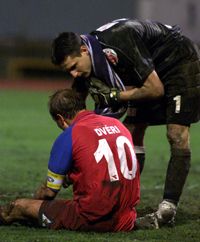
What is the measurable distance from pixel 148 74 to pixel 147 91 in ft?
0.44

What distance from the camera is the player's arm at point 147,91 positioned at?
20.2 ft

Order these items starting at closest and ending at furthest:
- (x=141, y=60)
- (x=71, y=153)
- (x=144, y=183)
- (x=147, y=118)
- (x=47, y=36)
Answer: (x=71, y=153) < (x=141, y=60) < (x=147, y=118) < (x=144, y=183) < (x=47, y=36)

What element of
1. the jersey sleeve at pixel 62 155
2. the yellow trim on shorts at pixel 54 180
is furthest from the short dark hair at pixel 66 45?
the yellow trim on shorts at pixel 54 180

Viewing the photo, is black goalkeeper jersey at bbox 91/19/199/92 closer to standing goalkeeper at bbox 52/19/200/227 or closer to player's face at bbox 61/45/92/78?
standing goalkeeper at bbox 52/19/200/227

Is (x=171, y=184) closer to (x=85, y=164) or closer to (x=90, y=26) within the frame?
(x=85, y=164)

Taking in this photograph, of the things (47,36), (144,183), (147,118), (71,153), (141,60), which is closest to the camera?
(71,153)

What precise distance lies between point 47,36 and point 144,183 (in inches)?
856

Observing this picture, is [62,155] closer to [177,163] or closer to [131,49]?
[131,49]

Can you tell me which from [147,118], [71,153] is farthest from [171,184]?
A: [71,153]

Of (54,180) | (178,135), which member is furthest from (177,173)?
(54,180)

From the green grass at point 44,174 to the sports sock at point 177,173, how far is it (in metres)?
0.26

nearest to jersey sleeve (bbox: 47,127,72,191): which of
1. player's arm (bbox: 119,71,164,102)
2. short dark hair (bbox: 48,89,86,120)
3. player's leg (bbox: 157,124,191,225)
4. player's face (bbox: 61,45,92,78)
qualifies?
short dark hair (bbox: 48,89,86,120)

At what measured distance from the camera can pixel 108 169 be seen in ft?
18.7

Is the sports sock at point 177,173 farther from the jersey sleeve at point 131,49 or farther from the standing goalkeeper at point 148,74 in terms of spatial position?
the jersey sleeve at point 131,49
